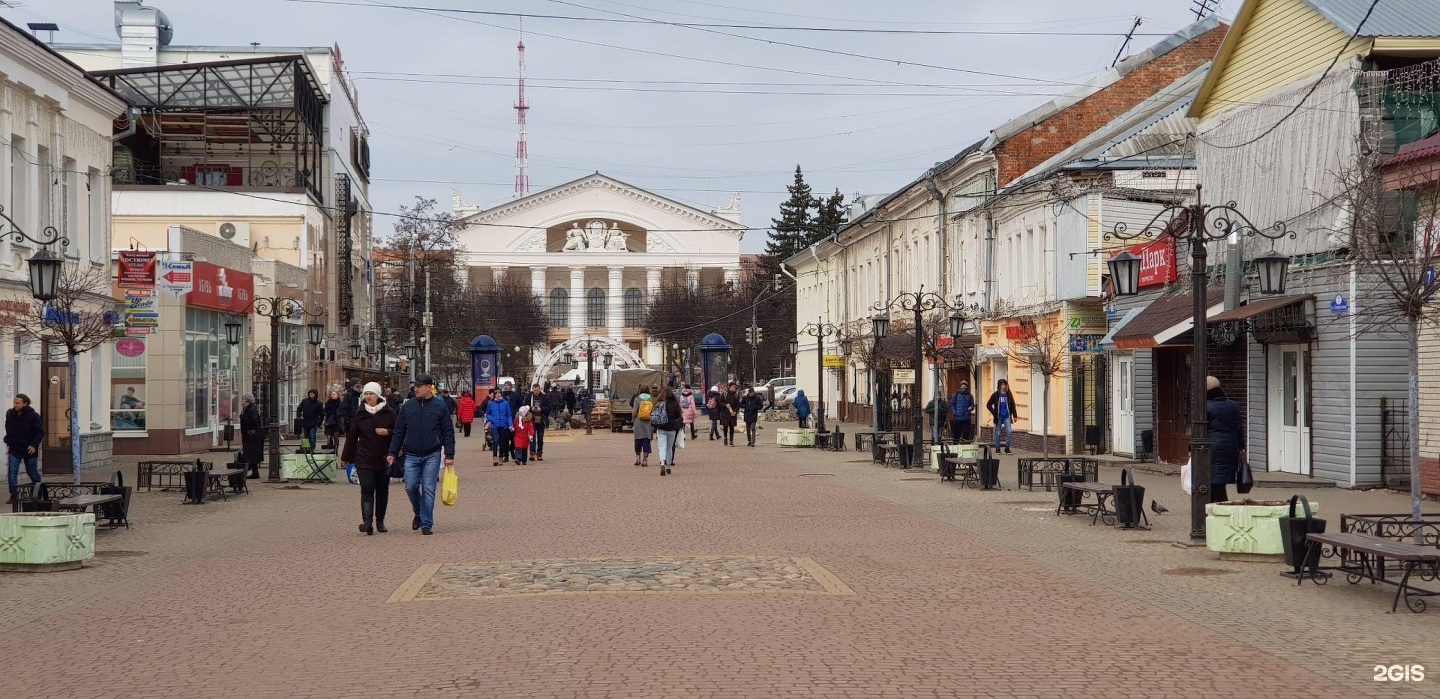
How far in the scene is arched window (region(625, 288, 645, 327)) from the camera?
354ft

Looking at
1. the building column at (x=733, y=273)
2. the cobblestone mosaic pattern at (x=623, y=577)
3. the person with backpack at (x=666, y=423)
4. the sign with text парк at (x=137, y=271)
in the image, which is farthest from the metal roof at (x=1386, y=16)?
the building column at (x=733, y=273)

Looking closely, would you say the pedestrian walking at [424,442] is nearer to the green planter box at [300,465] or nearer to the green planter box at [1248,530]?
the green planter box at [1248,530]

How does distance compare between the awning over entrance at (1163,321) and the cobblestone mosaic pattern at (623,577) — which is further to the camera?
the awning over entrance at (1163,321)

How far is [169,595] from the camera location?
11445mm

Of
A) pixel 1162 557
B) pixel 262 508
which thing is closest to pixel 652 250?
pixel 262 508

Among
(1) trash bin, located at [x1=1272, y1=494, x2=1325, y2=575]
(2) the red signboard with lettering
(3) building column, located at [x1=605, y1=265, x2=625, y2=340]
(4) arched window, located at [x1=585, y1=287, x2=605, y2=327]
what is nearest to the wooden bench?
(1) trash bin, located at [x1=1272, y1=494, x2=1325, y2=575]

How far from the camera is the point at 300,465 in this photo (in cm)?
2527

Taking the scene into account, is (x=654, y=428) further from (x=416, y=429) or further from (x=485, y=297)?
(x=485, y=297)

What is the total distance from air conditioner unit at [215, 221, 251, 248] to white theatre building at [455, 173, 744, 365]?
171 ft

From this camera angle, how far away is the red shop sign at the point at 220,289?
35281 mm

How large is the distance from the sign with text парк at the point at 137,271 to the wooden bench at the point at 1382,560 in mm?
23207

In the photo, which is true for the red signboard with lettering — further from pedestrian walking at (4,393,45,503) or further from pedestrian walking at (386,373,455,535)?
pedestrian walking at (4,393,45,503)

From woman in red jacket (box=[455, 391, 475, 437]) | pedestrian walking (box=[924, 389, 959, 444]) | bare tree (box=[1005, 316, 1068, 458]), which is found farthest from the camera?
woman in red jacket (box=[455, 391, 475, 437])

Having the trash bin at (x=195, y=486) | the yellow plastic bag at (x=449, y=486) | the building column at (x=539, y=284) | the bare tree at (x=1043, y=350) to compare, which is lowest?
the trash bin at (x=195, y=486)
